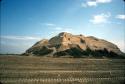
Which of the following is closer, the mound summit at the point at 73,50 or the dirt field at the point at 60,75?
the dirt field at the point at 60,75

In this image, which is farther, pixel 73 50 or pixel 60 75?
pixel 73 50

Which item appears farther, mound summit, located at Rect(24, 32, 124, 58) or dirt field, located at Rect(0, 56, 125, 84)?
mound summit, located at Rect(24, 32, 124, 58)

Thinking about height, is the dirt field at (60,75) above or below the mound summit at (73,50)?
below

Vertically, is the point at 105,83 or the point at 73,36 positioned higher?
the point at 73,36

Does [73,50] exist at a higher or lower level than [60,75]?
higher

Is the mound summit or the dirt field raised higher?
the mound summit

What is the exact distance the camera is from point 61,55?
343 ft

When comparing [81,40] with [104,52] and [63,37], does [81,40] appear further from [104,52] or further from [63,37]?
[104,52]

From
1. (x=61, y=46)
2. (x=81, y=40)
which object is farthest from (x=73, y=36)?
(x=61, y=46)

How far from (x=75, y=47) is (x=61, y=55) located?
1506cm

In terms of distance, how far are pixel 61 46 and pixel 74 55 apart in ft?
55.4

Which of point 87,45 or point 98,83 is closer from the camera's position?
point 98,83

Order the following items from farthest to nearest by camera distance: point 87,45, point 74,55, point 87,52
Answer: point 87,45 → point 87,52 → point 74,55

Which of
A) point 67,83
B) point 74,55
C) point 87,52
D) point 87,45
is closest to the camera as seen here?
point 67,83
